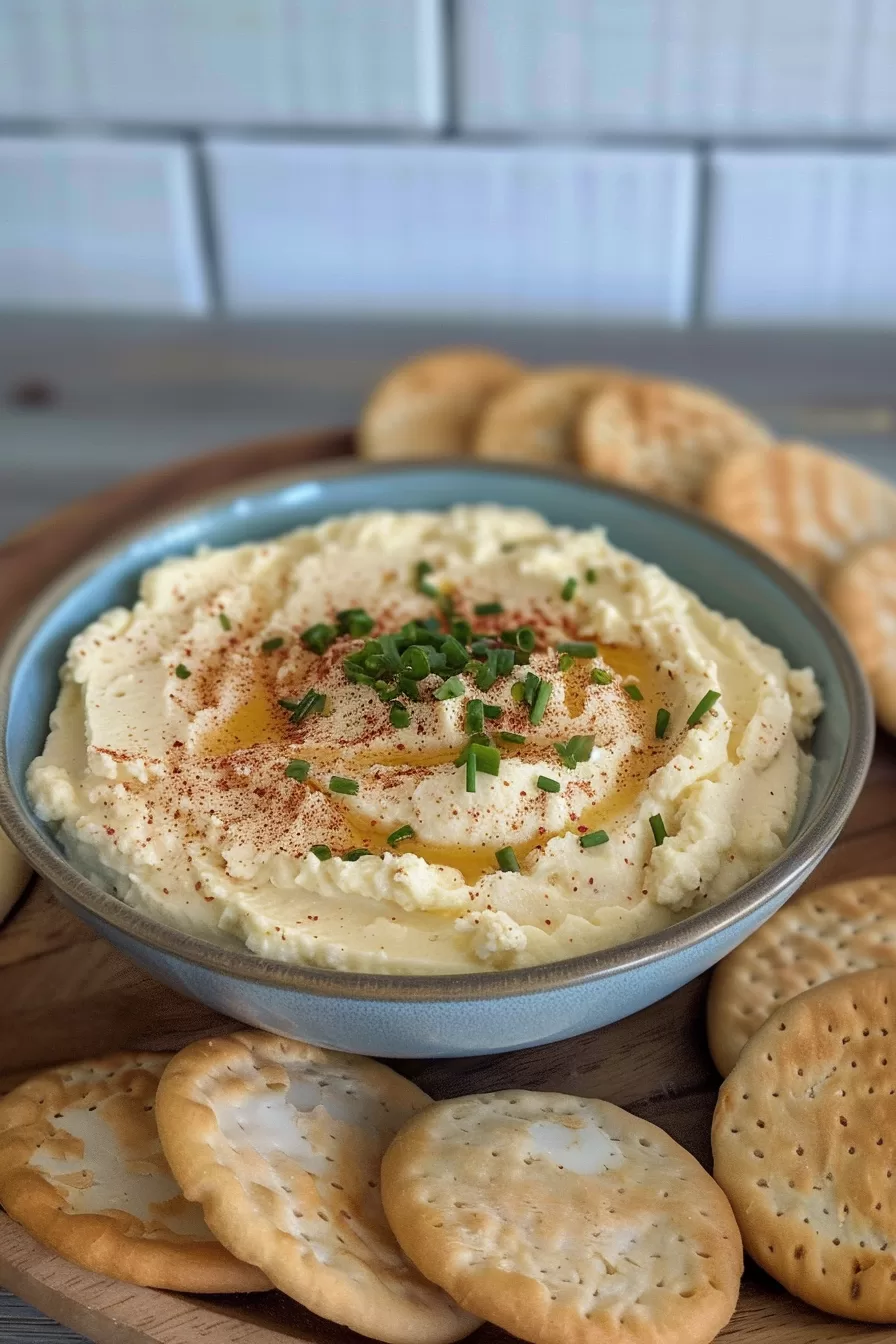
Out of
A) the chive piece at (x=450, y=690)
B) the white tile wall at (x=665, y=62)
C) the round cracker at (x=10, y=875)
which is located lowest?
the round cracker at (x=10, y=875)

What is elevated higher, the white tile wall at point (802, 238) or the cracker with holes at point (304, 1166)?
the white tile wall at point (802, 238)

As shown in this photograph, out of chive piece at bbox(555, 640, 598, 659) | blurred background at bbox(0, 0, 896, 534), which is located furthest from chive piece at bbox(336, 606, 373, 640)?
blurred background at bbox(0, 0, 896, 534)

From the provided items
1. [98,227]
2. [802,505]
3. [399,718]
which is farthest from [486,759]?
[98,227]

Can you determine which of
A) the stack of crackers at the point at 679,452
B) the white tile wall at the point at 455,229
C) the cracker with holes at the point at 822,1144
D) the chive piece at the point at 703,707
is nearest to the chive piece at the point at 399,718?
the chive piece at the point at 703,707

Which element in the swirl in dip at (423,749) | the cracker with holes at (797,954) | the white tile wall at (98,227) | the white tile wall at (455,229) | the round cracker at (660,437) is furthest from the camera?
the white tile wall at (98,227)

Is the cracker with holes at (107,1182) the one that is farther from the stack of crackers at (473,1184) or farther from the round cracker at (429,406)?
the round cracker at (429,406)

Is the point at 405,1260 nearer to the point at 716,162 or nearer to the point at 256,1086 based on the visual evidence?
the point at 256,1086
